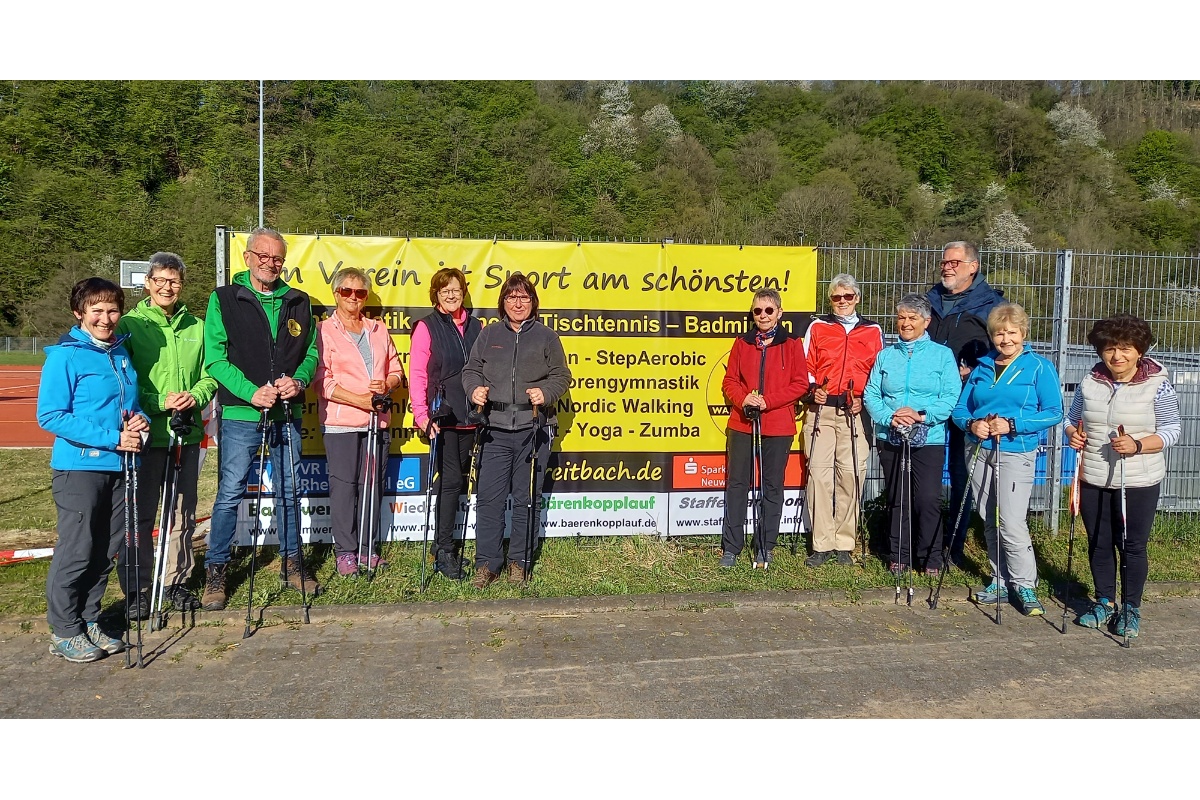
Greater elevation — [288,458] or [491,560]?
[288,458]

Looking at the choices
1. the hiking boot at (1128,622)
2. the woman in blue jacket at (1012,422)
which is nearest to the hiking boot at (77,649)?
the woman in blue jacket at (1012,422)

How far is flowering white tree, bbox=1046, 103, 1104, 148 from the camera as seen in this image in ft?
208

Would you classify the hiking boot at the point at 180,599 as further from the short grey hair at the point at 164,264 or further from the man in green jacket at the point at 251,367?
the short grey hair at the point at 164,264

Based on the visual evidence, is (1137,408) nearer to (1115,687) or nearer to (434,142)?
(1115,687)

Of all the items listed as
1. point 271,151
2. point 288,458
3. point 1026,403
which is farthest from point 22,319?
point 1026,403

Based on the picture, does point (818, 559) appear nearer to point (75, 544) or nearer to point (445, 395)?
point (445, 395)

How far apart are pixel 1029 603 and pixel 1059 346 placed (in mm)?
3042

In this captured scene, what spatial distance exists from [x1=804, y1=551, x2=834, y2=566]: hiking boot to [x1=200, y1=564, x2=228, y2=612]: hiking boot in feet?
14.2

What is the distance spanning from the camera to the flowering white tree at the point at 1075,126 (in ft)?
208

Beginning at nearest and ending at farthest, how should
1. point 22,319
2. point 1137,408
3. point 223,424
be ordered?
point 1137,408 < point 223,424 < point 22,319

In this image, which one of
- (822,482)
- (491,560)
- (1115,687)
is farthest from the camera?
(822,482)

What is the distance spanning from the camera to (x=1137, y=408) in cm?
564

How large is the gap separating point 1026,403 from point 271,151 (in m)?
67.6

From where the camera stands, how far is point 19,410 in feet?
73.8
